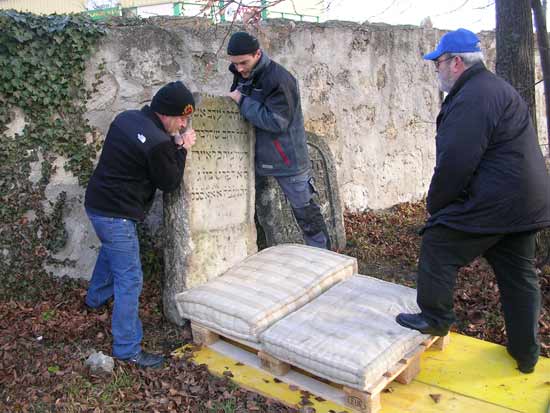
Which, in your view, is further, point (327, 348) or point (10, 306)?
point (10, 306)

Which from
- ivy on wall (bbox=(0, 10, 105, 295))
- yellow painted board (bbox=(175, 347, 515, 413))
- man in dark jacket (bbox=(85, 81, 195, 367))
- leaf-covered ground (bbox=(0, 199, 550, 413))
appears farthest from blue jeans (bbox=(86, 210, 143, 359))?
ivy on wall (bbox=(0, 10, 105, 295))

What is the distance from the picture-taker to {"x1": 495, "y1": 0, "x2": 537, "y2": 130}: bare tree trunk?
509 cm

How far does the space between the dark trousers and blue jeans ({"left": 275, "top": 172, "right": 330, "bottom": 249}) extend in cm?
152

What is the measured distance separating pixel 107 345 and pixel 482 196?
292 cm

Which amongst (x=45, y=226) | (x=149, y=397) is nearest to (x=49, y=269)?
(x=45, y=226)

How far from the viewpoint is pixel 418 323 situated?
3.54 meters

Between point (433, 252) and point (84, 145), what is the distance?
337 cm

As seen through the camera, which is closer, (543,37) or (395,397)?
(395,397)

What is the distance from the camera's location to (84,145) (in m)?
5.02

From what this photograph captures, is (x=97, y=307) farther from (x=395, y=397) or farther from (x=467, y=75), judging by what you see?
(x=467, y=75)

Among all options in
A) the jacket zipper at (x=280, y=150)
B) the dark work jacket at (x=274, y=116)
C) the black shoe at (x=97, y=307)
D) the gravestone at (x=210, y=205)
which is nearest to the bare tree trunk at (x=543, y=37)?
the dark work jacket at (x=274, y=116)

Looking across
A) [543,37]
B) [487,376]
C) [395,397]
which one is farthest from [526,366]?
[543,37]

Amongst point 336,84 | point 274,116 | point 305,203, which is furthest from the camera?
point 336,84

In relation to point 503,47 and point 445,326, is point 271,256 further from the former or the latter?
point 503,47
